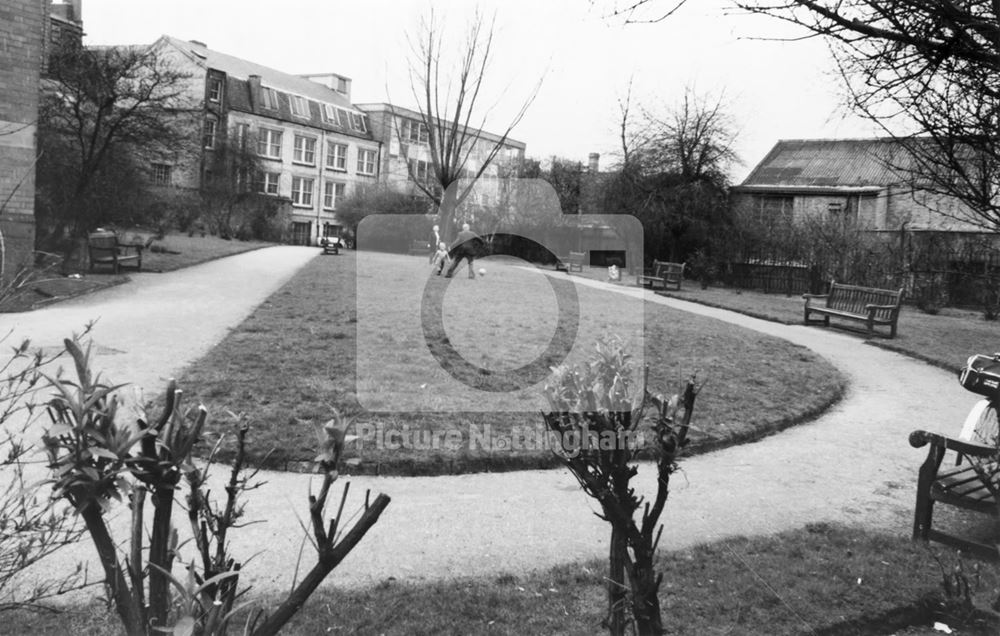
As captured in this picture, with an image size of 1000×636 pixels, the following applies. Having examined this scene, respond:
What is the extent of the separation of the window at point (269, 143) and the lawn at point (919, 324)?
109 feet

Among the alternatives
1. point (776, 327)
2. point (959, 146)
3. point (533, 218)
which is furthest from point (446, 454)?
point (533, 218)

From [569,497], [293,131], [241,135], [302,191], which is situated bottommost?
[569,497]

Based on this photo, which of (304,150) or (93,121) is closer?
(93,121)

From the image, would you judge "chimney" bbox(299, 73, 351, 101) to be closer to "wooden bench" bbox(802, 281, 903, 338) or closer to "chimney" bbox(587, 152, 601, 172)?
"chimney" bbox(587, 152, 601, 172)

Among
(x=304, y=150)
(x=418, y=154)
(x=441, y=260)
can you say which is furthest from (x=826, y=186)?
(x=304, y=150)

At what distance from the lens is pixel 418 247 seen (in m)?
36.3

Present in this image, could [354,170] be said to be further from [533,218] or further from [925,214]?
[925,214]

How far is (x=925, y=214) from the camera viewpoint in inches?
1475

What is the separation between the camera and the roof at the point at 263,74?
4728 centimetres

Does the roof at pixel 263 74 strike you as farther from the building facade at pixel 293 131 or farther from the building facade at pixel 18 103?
the building facade at pixel 18 103

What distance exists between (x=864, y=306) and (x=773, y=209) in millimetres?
19944

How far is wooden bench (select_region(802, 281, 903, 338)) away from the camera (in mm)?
16922

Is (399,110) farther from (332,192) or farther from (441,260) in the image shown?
(441,260)

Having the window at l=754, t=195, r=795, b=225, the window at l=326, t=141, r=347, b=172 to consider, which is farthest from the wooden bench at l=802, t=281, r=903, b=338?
the window at l=326, t=141, r=347, b=172
